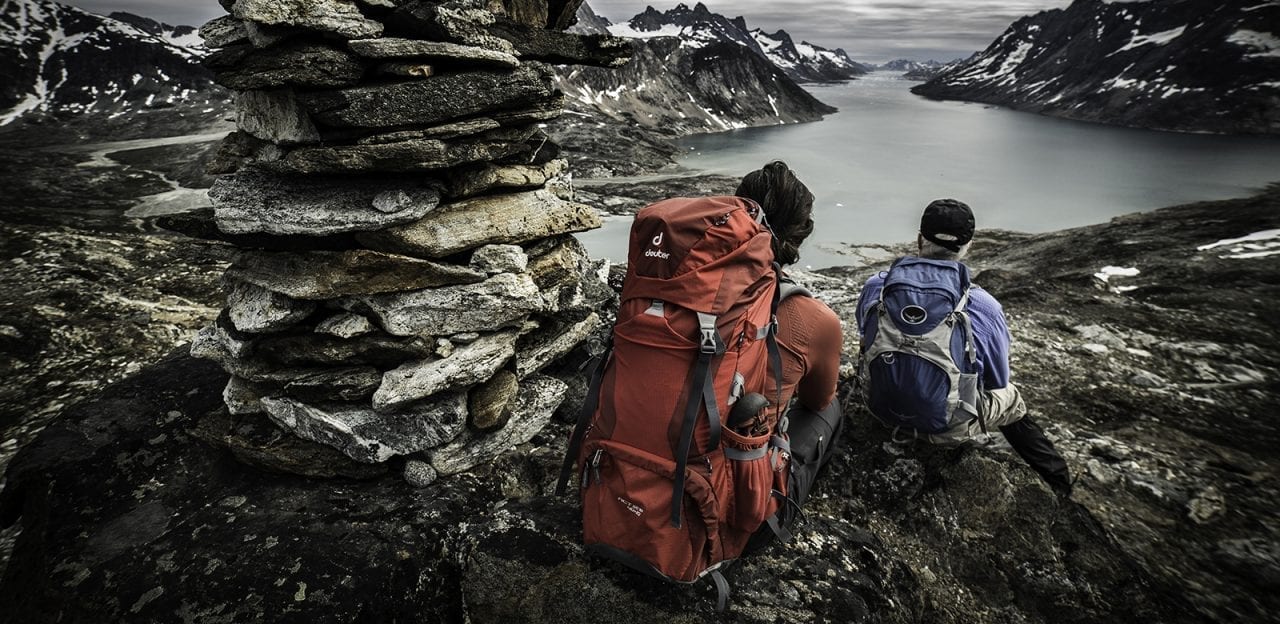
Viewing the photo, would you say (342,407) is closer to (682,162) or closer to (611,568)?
(611,568)

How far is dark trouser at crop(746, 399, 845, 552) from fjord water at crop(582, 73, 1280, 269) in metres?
21.4

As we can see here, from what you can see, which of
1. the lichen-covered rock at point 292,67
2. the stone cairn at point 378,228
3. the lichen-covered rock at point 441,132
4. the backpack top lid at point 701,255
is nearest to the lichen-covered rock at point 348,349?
the stone cairn at point 378,228

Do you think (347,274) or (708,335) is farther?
(347,274)

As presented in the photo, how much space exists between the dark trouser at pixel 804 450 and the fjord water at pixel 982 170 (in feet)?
70.3

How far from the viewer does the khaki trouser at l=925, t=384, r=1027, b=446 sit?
4.59 metres

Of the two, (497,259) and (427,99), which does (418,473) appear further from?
(427,99)

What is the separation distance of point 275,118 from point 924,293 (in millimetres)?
5797

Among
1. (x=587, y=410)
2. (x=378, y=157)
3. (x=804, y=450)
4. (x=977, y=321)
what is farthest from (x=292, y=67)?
(x=977, y=321)

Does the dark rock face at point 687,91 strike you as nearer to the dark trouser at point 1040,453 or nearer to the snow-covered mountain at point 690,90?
the snow-covered mountain at point 690,90

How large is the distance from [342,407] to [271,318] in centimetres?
105

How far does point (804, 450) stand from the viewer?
164 inches

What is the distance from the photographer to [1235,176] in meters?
57.7

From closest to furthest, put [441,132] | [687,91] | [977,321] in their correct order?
[977,321] < [441,132] < [687,91]

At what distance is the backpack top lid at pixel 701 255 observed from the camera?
9.95 feet
